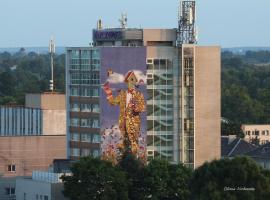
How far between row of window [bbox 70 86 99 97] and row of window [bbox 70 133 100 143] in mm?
2287

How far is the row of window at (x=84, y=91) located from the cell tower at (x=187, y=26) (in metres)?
5.54

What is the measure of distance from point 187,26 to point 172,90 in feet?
12.9

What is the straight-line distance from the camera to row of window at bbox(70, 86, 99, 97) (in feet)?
306

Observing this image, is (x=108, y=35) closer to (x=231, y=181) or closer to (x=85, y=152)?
(x=85, y=152)

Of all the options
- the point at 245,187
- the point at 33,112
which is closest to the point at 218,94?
the point at 245,187

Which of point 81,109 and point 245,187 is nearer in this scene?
point 245,187

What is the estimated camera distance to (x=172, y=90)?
307 feet

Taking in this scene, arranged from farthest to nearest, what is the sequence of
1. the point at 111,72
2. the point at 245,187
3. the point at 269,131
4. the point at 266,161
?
1. the point at 269,131
2. the point at 266,161
3. the point at 111,72
4. the point at 245,187

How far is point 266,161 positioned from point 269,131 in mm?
43184

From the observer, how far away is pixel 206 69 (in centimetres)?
9394

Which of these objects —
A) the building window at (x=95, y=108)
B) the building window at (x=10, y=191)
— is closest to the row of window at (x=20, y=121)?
the building window at (x=10, y=191)

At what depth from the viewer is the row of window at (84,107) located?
93438mm

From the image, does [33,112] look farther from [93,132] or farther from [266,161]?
[93,132]

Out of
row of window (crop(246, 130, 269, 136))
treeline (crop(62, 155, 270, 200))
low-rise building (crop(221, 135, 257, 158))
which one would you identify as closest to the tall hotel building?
treeline (crop(62, 155, 270, 200))
